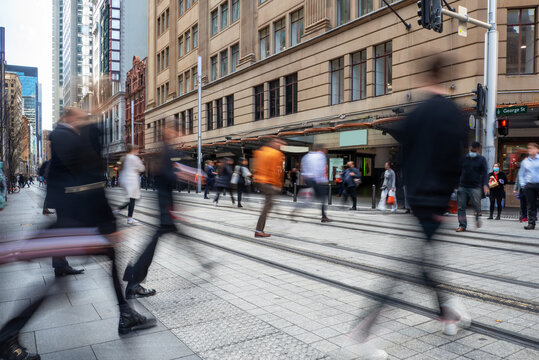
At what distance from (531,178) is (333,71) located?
1506 centimetres

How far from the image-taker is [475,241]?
8.06m

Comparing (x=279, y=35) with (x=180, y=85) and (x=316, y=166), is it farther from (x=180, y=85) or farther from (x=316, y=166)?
(x=316, y=166)

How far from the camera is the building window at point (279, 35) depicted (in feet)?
88.7


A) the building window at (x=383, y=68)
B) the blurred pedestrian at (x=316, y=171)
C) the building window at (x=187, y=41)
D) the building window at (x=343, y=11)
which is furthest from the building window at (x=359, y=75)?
the building window at (x=187, y=41)

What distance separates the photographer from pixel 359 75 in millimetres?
21359

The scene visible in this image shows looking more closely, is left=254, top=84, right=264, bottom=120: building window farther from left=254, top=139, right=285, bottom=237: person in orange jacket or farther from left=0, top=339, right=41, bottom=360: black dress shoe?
left=0, top=339, right=41, bottom=360: black dress shoe

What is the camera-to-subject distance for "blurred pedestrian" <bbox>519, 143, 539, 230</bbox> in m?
9.17

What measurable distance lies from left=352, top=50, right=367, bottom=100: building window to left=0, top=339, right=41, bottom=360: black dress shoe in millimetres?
19914

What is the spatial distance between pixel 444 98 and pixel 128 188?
25.8 feet

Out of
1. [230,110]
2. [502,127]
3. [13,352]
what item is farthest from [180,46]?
[13,352]

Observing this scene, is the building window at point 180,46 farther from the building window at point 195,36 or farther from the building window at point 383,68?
the building window at point 383,68

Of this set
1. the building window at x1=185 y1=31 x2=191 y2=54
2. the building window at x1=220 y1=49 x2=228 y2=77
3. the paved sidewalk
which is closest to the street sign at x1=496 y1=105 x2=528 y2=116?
the paved sidewalk

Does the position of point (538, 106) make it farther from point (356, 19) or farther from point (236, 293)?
point (236, 293)

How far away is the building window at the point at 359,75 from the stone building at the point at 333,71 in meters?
0.05
